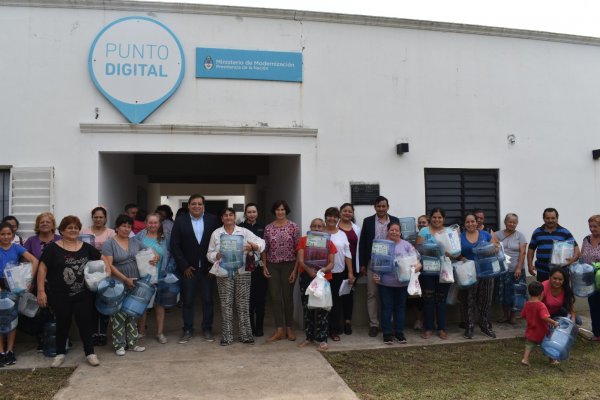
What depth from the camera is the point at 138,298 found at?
195 inches

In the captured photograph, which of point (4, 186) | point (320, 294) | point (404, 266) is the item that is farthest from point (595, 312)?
point (4, 186)

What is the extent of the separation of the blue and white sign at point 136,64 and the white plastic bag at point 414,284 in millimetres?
3805

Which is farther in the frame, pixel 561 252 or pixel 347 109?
pixel 347 109

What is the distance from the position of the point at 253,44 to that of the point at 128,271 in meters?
3.39

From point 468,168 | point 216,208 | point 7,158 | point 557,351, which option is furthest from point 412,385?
point 216,208

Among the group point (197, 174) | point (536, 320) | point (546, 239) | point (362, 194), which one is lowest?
point (536, 320)

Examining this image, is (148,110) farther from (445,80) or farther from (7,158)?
(445,80)

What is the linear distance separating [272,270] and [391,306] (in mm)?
1493

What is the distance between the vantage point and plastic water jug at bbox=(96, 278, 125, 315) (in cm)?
469

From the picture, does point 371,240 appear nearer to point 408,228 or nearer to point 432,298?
point 408,228

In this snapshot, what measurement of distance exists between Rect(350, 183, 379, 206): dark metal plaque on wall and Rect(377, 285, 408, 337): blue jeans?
1300mm

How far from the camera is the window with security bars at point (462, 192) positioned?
6723 millimetres

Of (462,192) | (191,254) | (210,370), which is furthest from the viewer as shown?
(462,192)

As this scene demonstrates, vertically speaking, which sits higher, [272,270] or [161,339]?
[272,270]
